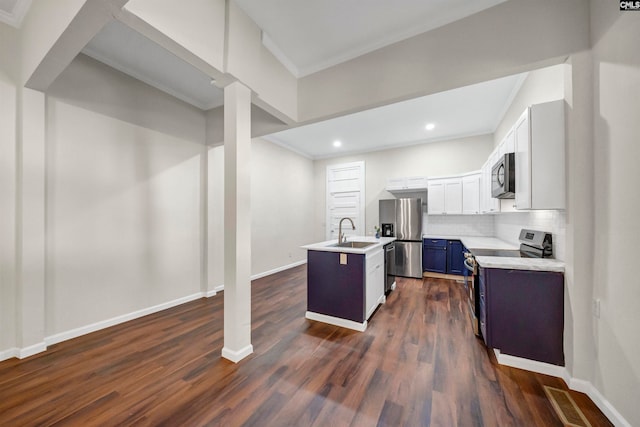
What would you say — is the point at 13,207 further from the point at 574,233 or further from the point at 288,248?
the point at 574,233

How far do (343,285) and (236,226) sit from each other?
147cm

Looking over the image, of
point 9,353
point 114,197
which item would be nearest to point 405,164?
point 114,197

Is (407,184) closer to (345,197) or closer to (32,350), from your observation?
(345,197)

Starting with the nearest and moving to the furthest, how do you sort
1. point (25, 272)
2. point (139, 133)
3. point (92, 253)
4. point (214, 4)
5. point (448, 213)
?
point (214, 4) < point (25, 272) < point (92, 253) < point (139, 133) < point (448, 213)

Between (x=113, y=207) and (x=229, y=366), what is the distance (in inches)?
93.0

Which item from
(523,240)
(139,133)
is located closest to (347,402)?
(523,240)

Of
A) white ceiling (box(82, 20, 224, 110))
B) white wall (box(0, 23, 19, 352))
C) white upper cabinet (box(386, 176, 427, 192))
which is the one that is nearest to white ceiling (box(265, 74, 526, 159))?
white upper cabinet (box(386, 176, 427, 192))

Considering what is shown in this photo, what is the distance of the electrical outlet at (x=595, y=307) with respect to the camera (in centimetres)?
163

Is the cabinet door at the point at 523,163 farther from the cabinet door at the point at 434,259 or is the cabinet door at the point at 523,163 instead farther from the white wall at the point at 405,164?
the white wall at the point at 405,164

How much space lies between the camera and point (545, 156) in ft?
6.24

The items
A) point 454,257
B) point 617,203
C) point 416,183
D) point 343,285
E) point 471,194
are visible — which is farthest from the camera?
point 416,183

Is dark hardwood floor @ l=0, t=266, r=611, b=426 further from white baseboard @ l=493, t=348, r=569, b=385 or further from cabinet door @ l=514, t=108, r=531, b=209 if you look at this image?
cabinet door @ l=514, t=108, r=531, b=209

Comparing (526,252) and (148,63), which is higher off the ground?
(148,63)

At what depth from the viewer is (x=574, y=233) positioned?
1739mm
